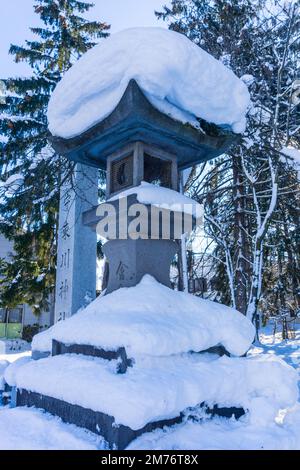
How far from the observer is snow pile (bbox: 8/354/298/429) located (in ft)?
8.40

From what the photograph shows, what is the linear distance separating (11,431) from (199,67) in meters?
3.82

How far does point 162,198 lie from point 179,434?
232 centimetres

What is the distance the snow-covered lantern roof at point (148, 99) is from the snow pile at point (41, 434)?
2.92 metres

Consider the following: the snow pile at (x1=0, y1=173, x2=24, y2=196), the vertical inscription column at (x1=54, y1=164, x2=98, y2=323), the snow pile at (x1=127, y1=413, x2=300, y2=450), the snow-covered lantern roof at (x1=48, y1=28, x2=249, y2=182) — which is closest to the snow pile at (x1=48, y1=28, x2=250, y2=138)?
the snow-covered lantern roof at (x1=48, y1=28, x2=249, y2=182)

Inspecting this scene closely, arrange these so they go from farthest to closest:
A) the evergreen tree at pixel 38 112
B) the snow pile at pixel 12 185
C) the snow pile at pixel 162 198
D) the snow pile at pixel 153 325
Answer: the evergreen tree at pixel 38 112 → the snow pile at pixel 12 185 → the snow pile at pixel 162 198 → the snow pile at pixel 153 325

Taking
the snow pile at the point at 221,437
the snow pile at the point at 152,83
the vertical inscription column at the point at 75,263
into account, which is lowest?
the snow pile at the point at 221,437

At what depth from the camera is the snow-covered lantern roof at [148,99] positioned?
348 cm

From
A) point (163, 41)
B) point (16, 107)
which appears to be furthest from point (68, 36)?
point (163, 41)

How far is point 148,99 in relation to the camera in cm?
357

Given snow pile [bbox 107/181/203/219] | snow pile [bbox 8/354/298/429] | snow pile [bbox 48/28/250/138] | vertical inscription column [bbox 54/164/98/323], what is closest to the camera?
snow pile [bbox 8/354/298/429]

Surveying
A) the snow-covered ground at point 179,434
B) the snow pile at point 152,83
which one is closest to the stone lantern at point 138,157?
the snow pile at point 152,83

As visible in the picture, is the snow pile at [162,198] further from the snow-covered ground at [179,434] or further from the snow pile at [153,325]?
the snow-covered ground at [179,434]

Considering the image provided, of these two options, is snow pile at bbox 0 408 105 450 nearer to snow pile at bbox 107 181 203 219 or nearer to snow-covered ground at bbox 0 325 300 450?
snow-covered ground at bbox 0 325 300 450

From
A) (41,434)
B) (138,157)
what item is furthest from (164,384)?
(138,157)
